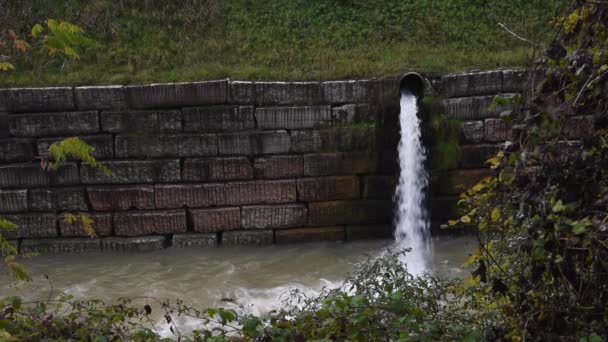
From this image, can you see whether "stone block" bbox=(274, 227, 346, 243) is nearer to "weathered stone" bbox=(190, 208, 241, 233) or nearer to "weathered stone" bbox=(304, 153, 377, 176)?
"weathered stone" bbox=(190, 208, 241, 233)

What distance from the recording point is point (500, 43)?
10.2m

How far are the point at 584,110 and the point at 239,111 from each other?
6.00 meters

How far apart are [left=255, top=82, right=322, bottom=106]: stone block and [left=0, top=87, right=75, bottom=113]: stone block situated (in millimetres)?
2546

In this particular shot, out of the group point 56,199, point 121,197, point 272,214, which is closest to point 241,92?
point 272,214

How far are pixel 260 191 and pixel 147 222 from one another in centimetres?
160

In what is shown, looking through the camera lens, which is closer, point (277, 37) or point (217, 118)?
point (217, 118)

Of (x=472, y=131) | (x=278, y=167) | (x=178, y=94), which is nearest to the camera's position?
(x=178, y=94)

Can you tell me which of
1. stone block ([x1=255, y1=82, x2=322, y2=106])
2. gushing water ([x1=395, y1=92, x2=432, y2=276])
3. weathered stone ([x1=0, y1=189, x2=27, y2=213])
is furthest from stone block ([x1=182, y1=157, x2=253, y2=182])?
weathered stone ([x1=0, y1=189, x2=27, y2=213])

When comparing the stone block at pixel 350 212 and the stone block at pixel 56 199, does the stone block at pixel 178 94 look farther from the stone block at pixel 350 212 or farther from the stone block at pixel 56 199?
the stone block at pixel 350 212

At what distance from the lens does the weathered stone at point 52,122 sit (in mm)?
8648

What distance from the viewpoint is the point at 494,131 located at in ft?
28.9

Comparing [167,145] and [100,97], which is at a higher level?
[100,97]

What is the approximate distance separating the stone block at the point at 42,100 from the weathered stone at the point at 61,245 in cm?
178

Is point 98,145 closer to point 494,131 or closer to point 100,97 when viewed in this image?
point 100,97
